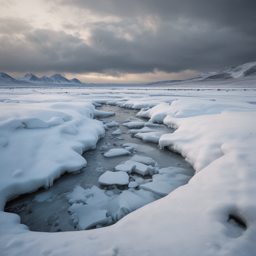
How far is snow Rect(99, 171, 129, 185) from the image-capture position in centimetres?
304

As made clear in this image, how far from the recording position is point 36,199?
261cm

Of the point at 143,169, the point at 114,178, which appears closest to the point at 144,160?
the point at 143,169


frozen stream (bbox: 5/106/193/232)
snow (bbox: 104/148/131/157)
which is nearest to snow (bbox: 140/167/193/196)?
frozen stream (bbox: 5/106/193/232)

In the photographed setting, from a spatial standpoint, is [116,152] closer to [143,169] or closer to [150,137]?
[143,169]

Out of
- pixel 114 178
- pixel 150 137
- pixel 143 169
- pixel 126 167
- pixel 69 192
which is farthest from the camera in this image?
pixel 150 137

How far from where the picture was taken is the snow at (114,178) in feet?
9.96

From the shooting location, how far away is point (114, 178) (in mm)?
3146

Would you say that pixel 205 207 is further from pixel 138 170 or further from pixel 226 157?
pixel 138 170

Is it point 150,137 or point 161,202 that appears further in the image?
point 150,137

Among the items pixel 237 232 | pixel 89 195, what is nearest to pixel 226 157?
pixel 237 232

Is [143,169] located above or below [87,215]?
above

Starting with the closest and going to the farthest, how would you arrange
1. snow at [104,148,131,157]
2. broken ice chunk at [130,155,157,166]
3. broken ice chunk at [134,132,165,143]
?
broken ice chunk at [130,155,157,166] → snow at [104,148,131,157] → broken ice chunk at [134,132,165,143]

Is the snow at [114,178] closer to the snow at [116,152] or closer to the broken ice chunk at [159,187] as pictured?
the broken ice chunk at [159,187]

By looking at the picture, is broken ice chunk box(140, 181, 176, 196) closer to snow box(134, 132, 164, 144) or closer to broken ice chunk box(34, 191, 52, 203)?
broken ice chunk box(34, 191, 52, 203)
